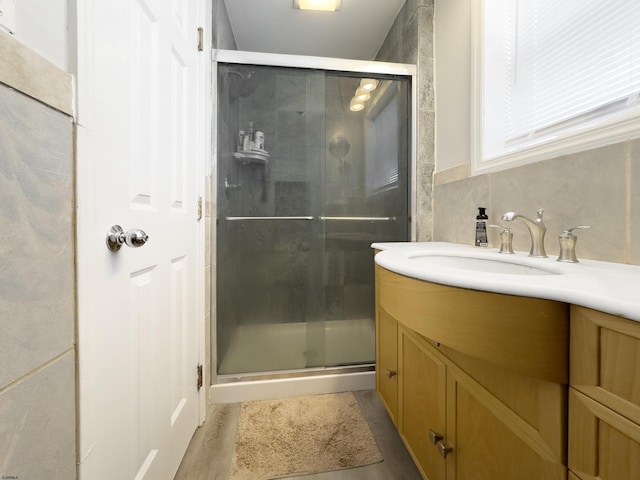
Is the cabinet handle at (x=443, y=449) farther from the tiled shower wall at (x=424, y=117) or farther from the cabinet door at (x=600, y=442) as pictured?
the tiled shower wall at (x=424, y=117)

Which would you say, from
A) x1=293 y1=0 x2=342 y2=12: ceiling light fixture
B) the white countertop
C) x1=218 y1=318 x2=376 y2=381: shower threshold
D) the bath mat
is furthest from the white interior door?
x1=293 y1=0 x2=342 y2=12: ceiling light fixture

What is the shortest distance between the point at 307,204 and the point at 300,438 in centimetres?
111

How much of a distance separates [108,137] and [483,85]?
1.34 metres

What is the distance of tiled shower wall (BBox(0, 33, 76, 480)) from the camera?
34 centimetres

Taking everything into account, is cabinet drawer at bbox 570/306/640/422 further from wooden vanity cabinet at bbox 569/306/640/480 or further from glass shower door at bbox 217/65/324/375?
glass shower door at bbox 217/65/324/375

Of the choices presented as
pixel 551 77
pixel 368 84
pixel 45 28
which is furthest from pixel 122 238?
pixel 368 84

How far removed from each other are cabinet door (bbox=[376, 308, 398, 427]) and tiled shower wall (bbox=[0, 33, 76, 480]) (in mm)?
897

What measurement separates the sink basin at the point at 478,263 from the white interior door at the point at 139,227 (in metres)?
0.76

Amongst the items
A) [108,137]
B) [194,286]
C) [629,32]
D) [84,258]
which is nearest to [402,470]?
[194,286]

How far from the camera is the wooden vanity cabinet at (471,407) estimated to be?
0.42 meters

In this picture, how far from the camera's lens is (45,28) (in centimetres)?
41

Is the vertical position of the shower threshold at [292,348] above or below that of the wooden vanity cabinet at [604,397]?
below

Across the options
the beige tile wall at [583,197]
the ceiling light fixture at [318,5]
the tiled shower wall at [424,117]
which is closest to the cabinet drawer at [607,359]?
the beige tile wall at [583,197]

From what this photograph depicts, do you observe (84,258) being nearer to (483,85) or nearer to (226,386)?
(226,386)
